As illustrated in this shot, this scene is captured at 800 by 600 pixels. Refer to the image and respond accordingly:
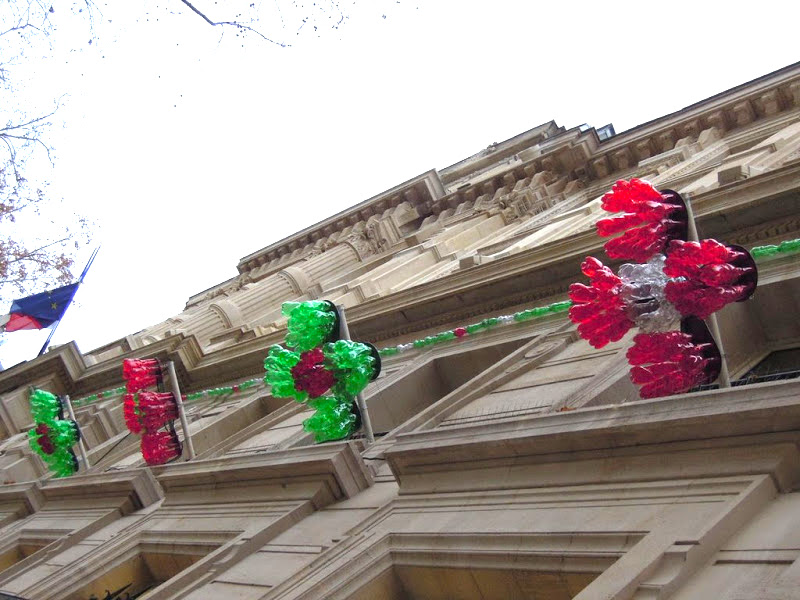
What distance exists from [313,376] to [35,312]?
1758 centimetres

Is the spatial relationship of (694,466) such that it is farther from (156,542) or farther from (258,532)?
(156,542)

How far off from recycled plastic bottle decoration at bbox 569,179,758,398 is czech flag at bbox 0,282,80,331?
21.6m

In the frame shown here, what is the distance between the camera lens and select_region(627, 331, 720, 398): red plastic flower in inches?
288

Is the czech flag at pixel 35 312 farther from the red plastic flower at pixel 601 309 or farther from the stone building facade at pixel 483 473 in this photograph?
the red plastic flower at pixel 601 309

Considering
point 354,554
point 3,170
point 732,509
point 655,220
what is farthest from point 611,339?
point 3,170

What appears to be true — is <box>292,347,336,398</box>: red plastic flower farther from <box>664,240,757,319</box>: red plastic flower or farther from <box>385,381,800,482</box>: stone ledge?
<box>664,240,757,319</box>: red plastic flower

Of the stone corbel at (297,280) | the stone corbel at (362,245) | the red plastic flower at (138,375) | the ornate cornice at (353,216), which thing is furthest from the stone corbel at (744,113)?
the red plastic flower at (138,375)

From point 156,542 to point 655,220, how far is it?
26.8ft

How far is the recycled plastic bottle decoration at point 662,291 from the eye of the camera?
23.9ft

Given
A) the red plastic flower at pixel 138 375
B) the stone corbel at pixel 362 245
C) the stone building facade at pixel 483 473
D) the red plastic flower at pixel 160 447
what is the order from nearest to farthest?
the stone building facade at pixel 483 473 → the red plastic flower at pixel 160 447 → the red plastic flower at pixel 138 375 → the stone corbel at pixel 362 245

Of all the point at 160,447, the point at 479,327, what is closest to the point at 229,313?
the point at 160,447

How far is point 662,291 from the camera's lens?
7.40 meters

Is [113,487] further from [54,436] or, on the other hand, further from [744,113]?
[744,113]

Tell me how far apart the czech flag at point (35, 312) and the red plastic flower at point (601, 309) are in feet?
70.9
